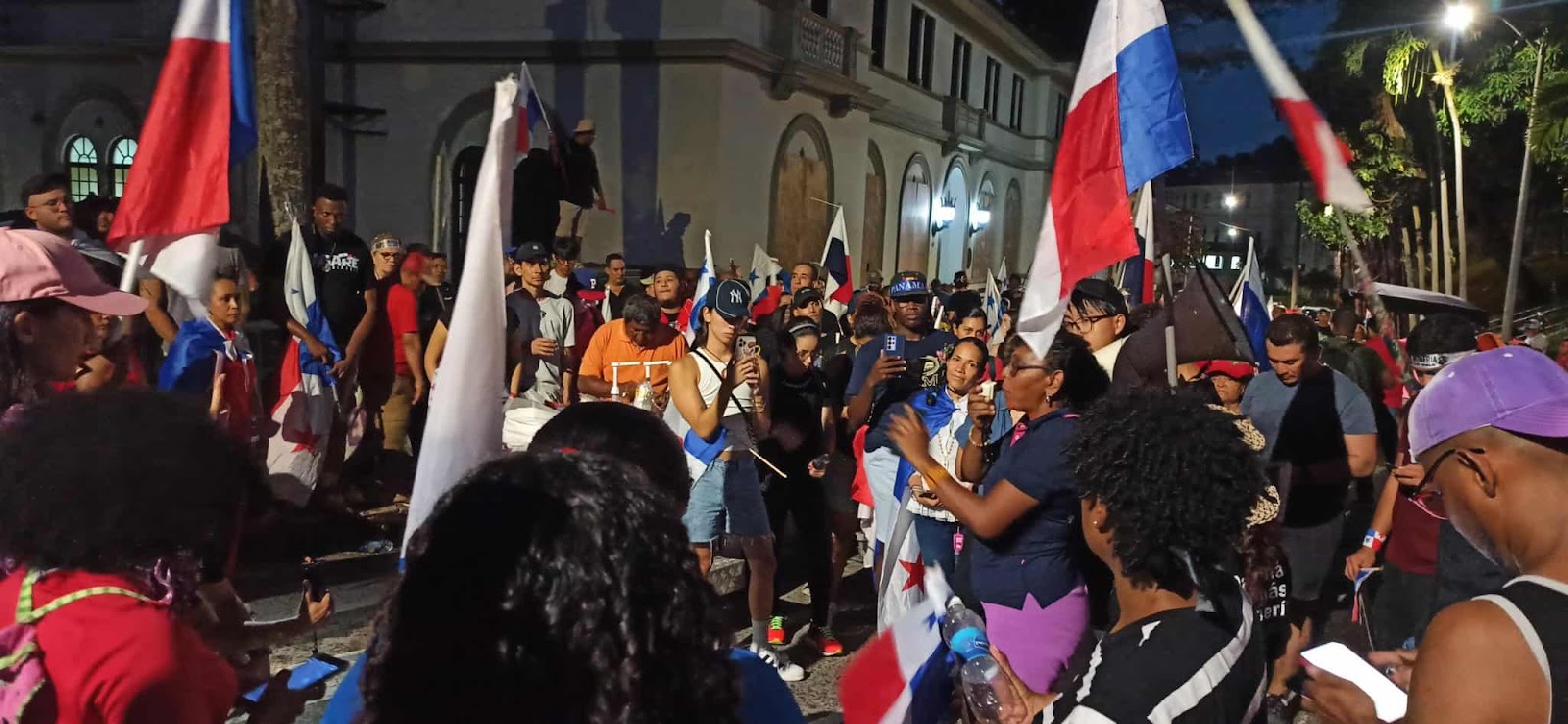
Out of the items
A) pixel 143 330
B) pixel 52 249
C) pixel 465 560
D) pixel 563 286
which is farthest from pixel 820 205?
pixel 465 560

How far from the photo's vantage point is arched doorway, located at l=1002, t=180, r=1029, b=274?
36000 millimetres

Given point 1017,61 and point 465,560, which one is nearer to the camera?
point 465,560

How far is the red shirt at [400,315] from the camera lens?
290 inches

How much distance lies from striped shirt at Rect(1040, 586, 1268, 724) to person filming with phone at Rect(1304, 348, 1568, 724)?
32cm

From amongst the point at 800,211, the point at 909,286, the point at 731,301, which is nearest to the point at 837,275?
the point at 909,286

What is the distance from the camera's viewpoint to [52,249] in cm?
254

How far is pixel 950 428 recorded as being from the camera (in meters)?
4.89

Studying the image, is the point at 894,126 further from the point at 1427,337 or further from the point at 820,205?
the point at 1427,337

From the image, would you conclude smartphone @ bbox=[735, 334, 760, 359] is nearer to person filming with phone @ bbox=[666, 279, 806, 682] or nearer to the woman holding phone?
person filming with phone @ bbox=[666, 279, 806, 682]

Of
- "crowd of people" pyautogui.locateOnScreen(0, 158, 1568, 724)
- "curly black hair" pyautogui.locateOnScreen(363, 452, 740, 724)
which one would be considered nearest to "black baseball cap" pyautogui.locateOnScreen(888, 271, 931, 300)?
"crowd of people" pyautogui.locateOnScreen(0, 158, 1568, 724)

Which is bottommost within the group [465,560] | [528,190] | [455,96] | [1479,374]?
[465,560]

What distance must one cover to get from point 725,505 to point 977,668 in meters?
2.98

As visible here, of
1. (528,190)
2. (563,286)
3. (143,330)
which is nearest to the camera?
(143,330)

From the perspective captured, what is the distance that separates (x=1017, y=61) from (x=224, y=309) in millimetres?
32760
